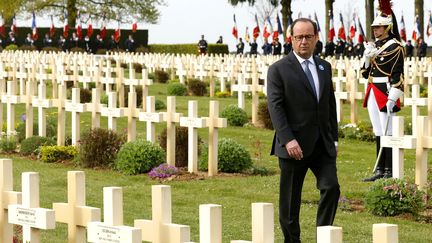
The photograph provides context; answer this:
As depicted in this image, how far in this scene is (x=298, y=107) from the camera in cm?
898

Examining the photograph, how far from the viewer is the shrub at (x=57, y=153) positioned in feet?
54.1

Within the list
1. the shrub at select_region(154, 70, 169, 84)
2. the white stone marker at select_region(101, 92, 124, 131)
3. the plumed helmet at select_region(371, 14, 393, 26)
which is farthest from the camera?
the shrub at select_region(154, 70, 169, 84)

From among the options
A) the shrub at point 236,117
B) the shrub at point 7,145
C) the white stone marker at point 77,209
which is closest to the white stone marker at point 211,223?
the white stone marker at point 77,209

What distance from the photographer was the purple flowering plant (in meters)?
14.6

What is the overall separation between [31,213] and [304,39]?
224 centimetres

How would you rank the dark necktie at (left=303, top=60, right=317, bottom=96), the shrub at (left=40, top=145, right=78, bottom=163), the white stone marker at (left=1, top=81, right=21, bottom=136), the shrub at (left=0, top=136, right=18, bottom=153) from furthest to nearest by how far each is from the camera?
1. the white stone marker at (left=1, top=81, right=21, bottom=136)
2. the shrub at (left=0, top=136, right=18, bottom=153)
3. the shrub at (left=40, top=145, right=78, bottom=163)
4. the dark necktie at (left=303, top=60, right=317, bottom=96)

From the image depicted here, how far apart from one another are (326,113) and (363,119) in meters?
14.3

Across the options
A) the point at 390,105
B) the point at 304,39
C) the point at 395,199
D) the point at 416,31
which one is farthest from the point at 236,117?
the point at 416,31

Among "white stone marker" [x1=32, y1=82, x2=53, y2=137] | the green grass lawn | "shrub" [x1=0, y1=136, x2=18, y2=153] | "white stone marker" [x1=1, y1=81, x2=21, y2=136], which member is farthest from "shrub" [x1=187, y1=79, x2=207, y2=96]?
"shrub" [x1=0, y1=136, x2=18, y2=153]

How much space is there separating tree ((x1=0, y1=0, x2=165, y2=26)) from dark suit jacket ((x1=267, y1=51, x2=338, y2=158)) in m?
61.6

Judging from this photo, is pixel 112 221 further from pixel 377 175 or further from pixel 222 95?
pixel 222 95

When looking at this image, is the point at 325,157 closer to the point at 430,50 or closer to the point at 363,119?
the point at 363,119

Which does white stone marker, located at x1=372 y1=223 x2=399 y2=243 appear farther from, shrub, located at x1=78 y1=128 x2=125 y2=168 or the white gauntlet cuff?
shrub, located at x1=78 y1=128 x2=125 y2=168

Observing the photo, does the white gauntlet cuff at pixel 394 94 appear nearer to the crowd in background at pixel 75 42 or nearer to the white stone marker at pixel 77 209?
the white stone marker at pixel 77 209
